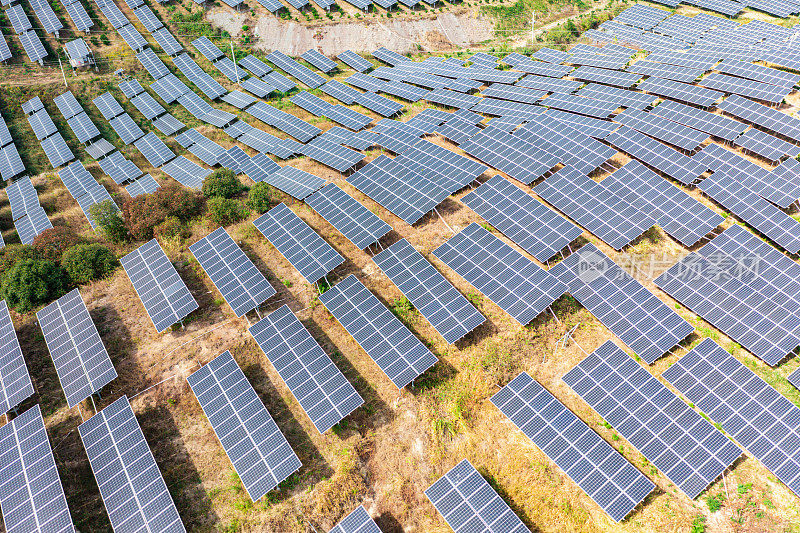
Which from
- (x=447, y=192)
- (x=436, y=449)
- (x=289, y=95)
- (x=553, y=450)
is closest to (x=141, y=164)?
(x=289, y=95)

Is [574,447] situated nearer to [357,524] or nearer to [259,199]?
[357,524]

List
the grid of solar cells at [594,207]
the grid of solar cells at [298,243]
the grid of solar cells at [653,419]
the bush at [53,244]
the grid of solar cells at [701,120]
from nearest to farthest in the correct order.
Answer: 1. the grid of solar cells at [653,419]
2. the grid of solar cells at [298,243]
3. the grid of solar cells at [594,207]
4. the bush at [53,244]
5. the grid of solar cells at [701,120]

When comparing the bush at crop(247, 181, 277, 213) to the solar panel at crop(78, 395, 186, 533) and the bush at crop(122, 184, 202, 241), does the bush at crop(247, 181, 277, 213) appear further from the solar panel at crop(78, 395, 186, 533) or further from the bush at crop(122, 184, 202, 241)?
the solar panel at crop(78, 395, 186, 533)

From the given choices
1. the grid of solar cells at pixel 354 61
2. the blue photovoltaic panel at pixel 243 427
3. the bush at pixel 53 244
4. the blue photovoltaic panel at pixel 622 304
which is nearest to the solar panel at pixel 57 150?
the bush at pixel 53 244

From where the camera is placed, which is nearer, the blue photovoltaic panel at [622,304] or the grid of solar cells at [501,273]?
the blue photovoltaic panel at [622,304]

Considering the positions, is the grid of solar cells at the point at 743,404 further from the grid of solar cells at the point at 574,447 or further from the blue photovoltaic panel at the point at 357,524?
the blue photovoltaic panel at the point at 357,524
